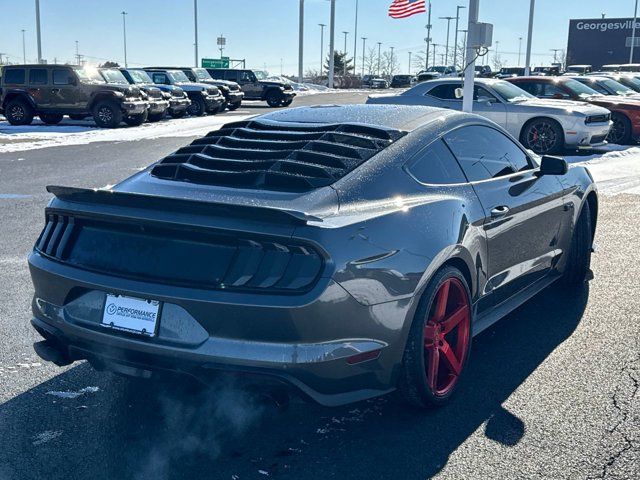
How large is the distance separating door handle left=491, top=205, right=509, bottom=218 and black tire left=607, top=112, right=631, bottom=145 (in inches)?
598

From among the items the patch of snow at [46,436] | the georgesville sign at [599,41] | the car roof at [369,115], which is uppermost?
the georgesville sign at [599,41]

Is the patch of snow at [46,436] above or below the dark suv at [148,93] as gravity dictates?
below

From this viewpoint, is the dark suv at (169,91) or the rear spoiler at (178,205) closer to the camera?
the rear spoiler at (178,205)

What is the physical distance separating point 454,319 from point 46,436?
202cm

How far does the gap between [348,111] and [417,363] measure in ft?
5.93

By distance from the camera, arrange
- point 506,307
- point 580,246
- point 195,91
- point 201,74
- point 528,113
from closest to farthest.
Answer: point 506,307 → point 580,246 → point 528,113 → point 195,91 → point 201,74

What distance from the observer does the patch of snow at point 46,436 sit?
3.46m

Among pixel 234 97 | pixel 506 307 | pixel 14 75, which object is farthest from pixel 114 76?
pixel 506 307

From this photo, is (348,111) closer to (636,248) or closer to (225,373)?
(225,373)

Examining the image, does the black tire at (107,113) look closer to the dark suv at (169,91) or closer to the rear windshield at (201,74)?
the dark suv at (169,91)

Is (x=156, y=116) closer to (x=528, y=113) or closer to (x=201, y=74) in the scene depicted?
(x=201, y=74)

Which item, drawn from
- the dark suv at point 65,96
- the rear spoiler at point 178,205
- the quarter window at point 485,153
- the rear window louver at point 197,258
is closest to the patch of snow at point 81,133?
the dark suv at point 65,96

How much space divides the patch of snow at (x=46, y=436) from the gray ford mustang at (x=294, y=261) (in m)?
0.32

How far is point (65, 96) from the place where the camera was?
75.0 feet
